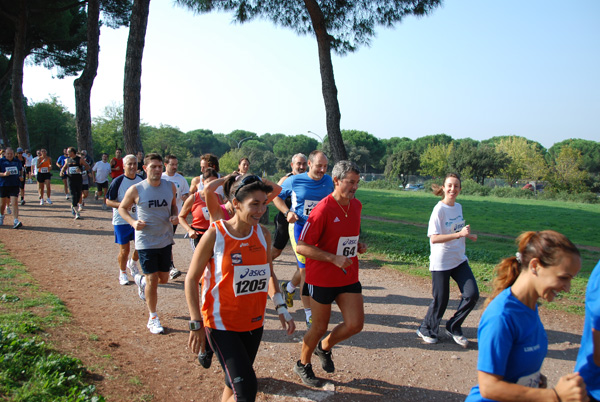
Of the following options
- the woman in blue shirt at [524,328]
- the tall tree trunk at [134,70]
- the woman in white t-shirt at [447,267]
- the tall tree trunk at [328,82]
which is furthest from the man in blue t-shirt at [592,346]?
the tall tree trunk at [134,70]

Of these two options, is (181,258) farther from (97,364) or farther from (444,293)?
(444,293)

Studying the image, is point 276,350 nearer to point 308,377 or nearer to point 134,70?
point 308,377

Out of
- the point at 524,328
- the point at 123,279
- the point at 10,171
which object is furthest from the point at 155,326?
the point at 10,171

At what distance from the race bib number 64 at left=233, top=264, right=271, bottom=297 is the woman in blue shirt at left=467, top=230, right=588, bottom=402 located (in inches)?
59.8

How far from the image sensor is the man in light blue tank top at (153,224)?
18.6ft


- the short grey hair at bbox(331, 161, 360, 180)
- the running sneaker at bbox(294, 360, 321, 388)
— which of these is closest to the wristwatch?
the running sneaker at bbox(294, 360, 321, 388)

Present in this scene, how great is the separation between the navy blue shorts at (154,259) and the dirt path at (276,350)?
0.77 meters

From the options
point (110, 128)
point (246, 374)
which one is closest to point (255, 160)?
point (110, 128)

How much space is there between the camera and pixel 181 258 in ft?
31.9

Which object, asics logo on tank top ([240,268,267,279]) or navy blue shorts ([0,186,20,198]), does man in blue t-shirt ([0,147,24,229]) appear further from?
asics logo on tank top ([240,268,267,279])

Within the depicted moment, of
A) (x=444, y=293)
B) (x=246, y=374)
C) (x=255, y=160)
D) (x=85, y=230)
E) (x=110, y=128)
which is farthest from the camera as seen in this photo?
(x=255, y=160)

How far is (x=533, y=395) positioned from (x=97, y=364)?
3983 millimetres

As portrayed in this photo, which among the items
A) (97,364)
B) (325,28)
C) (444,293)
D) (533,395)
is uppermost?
(325,28)

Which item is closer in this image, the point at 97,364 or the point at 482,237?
the point at 97,364
